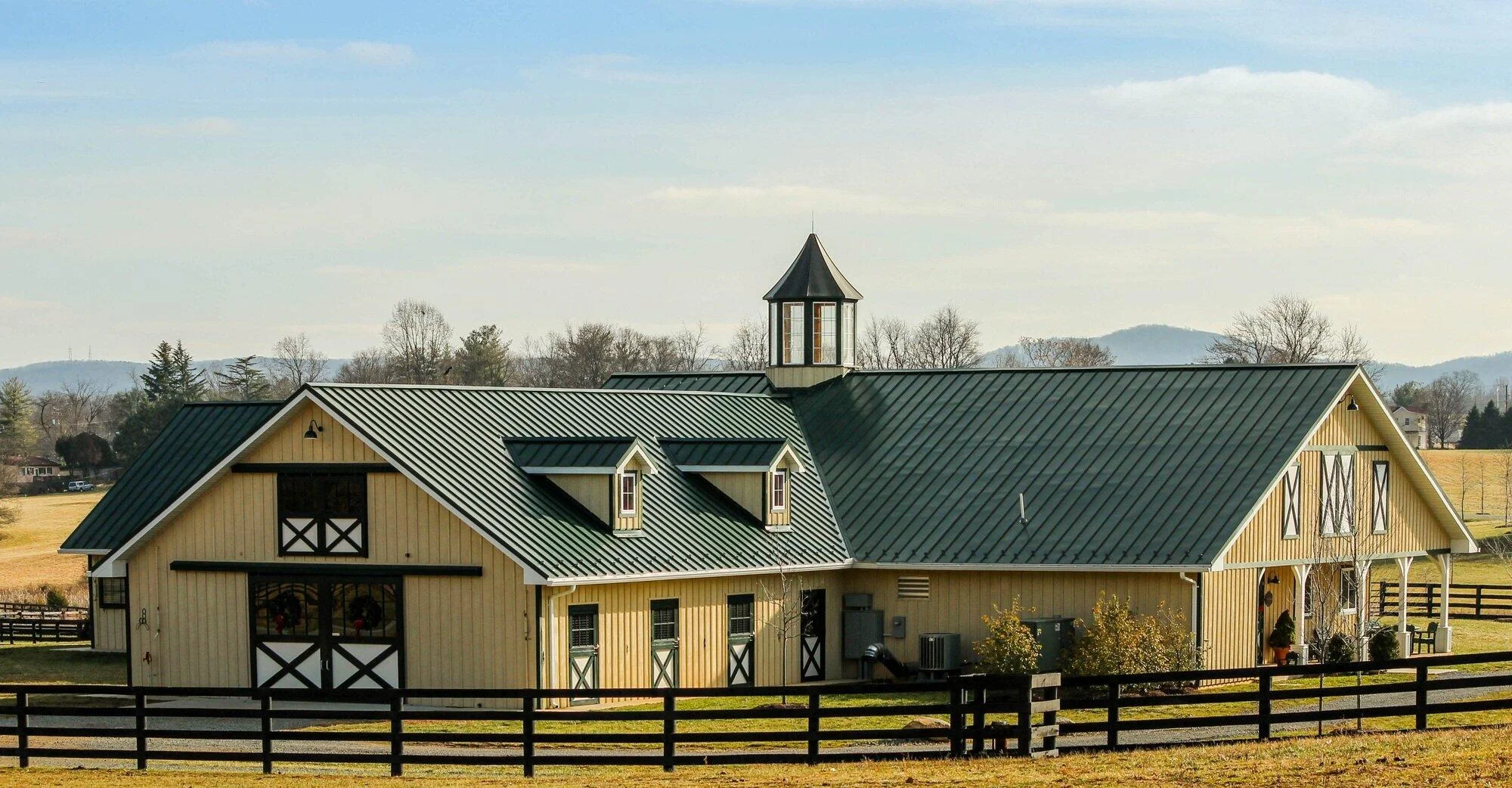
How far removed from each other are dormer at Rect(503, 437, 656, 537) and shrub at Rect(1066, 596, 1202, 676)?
7745mm

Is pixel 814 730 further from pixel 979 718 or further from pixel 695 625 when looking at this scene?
pixel 695 625

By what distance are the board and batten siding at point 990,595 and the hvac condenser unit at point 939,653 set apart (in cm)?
42

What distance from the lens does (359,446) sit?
3250 cm

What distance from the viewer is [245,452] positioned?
33219 millimetres

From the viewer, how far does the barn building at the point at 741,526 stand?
3212 centimetres

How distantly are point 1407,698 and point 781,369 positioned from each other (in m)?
17.2

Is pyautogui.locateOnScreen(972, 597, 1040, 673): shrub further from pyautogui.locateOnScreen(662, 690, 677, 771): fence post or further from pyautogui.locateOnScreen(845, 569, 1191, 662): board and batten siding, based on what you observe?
pyautogui.locateOnScreen(662, 690, 677, 771): fence post

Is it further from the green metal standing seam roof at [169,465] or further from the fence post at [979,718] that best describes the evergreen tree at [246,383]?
the fence post at [979,718]

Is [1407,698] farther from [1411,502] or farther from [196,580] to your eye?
[196,580]

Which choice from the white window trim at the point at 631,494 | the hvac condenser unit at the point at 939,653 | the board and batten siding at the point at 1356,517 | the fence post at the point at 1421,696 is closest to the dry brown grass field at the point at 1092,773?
the fence post at the point at 1421,696

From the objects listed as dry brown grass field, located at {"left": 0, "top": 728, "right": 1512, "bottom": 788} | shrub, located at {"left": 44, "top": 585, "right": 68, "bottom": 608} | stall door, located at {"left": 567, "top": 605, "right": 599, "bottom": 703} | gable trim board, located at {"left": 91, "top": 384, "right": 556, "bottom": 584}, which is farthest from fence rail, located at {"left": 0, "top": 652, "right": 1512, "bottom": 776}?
shrub, located at {"left": 44, "top": 585, "right": 68, "bottom": 608}

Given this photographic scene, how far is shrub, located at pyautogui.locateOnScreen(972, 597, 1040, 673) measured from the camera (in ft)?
107

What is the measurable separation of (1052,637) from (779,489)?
19.0ft

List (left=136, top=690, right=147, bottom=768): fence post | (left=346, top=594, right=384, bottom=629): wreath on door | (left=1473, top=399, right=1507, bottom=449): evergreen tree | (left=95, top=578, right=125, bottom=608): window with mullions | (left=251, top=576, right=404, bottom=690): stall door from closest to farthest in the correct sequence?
(left=136, top=690, right=147, bottom=768): fence post, (left=251, top=576, right=404, bottom=690): stall door, (left=346, top=594, right=384, bottom=629): wreath on door, (left=95, top=578, right=125, bottom=608): window with mullions, (left=1473, top=399, right=1507, bottom=449): evergreen tree
